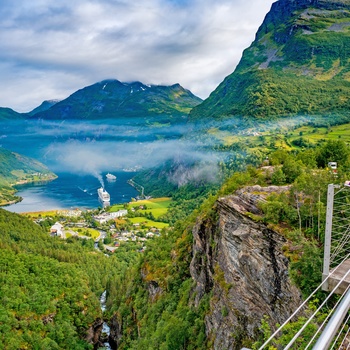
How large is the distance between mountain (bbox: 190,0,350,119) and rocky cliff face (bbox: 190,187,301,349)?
305 feet

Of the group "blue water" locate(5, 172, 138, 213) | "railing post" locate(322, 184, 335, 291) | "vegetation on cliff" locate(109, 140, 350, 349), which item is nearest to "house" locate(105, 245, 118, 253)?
"vegetation on cliff" locate(109, 140, 350, 349)

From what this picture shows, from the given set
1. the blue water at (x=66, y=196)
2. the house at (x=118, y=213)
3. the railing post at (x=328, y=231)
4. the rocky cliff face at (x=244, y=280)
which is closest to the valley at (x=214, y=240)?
the rocky cliff face at (x=244, y=280)

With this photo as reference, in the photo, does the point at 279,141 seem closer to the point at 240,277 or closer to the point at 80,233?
the point at 80,233

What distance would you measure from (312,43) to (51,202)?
119m

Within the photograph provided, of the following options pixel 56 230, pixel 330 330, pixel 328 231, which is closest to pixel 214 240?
pixel 328 231

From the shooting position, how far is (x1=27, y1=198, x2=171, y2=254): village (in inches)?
3420

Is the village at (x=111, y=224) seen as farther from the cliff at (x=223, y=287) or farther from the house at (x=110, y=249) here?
the cliff at (x=223, y=287)

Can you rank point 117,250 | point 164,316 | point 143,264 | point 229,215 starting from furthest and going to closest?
point 117,250 < point 143,264 < point 164,316 < point 229,215

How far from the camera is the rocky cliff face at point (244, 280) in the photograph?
18016 mm

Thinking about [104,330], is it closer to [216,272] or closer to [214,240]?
[214,240]

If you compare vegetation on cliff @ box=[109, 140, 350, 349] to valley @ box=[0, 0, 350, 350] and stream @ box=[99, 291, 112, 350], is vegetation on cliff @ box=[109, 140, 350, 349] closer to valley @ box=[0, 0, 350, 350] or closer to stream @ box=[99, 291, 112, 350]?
valley @ box=[0, 0, 350, 350]

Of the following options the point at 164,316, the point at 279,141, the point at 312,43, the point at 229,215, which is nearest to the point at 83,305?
the point at 164,316

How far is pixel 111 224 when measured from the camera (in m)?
102

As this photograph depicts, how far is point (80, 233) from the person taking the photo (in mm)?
94438
